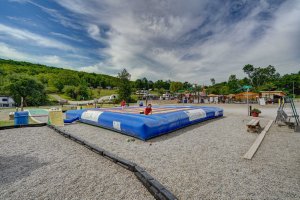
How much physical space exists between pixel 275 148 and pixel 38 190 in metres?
6.74

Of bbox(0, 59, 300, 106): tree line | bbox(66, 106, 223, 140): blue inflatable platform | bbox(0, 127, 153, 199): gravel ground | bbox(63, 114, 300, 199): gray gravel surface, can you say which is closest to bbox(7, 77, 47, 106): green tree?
bbox(0, 59, 300, 106): tree line

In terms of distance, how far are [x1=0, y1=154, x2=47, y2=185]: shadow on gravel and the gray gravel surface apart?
6.97 feet

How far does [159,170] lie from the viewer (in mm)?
3811

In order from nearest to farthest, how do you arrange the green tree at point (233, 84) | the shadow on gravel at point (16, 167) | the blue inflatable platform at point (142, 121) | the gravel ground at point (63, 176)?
the gravel ground at point (63, 176), the shadow on gravel at point (16, 167), the blue inflatable platform at point (142, 121), the green tree at point (233, 84)

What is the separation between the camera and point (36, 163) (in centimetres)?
424

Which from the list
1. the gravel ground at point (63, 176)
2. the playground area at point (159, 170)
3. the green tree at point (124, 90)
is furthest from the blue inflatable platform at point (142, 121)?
the green tree at point (124, 90)

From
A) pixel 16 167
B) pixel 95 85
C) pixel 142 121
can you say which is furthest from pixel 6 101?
pixel 95 85

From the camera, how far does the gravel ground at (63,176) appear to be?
2.92 metres

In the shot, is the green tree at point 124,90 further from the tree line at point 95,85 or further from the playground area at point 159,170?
the playground area at point 159,170

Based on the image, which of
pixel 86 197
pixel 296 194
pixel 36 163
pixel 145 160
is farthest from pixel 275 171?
pixel 36 163

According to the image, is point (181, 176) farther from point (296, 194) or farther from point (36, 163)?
point (36, 163)

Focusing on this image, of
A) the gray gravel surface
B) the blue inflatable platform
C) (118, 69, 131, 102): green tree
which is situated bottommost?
the gray gravel surface

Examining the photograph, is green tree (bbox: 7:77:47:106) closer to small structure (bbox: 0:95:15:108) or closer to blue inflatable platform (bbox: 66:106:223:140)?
small structure (bbox: 0:95:15:108)

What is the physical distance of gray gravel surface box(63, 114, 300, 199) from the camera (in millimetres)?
2988
